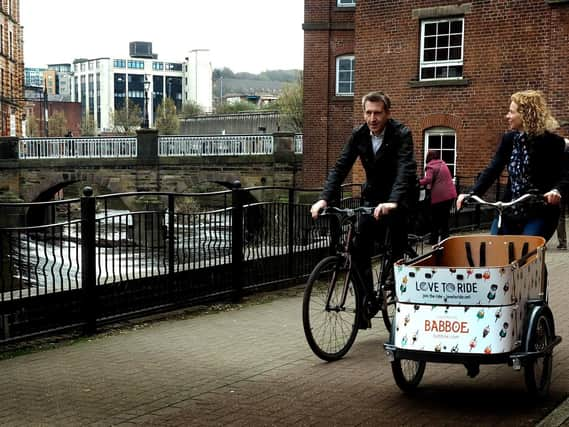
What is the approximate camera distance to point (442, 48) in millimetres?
24281

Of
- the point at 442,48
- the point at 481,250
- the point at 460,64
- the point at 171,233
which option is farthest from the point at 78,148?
the point at 481,250

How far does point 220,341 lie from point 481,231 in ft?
40.0

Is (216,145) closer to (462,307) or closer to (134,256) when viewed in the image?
(134,256)

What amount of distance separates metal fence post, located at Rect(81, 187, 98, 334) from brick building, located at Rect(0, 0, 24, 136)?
5456 cm

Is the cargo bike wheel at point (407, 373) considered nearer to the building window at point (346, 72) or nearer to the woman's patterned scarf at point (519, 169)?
the woman's patterned scarf at point (519, 169)

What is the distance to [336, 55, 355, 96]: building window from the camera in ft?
105

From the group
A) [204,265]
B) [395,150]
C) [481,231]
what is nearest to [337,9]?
[481,231]

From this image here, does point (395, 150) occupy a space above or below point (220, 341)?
above

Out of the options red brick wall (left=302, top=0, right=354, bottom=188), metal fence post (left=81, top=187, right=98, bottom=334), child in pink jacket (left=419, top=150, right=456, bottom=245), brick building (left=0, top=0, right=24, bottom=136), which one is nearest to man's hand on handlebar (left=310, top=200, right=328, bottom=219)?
metal fence post (left=81, top=187, right=98, bottom=334)

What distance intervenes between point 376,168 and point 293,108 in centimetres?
5403

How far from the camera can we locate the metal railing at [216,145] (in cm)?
3766

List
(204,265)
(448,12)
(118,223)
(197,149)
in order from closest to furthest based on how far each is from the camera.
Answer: (118,223) < (204,265) < (448,12) < (197,149)

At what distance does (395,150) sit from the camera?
21.1ft

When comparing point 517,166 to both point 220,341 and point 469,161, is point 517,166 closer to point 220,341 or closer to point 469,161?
point 220,341
